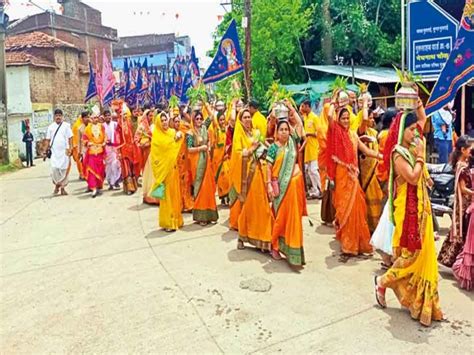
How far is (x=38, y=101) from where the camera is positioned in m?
25.9

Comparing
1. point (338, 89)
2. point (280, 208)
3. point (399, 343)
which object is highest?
point (338, 89)

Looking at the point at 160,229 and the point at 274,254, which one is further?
the point at 160,229

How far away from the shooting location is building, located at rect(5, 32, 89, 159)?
24000mm

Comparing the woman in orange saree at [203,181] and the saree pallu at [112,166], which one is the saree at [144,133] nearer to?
the saree pallu at [112,166]

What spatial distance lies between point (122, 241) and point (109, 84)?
451 inches

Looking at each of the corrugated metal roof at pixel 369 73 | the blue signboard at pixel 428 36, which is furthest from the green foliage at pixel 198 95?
the corrugated metal roof at pixel 369 73

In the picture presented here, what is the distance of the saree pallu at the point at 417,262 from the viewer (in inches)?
153

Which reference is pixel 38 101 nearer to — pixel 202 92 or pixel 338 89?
pixel 202 92

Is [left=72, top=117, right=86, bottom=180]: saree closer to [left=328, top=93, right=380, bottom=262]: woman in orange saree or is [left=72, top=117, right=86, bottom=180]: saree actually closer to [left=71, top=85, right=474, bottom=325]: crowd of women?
[left=71, top=85, right=474, bottom=325]: crowd of women

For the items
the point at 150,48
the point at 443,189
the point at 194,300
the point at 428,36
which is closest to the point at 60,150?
the point at 194,300

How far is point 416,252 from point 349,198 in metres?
1.66

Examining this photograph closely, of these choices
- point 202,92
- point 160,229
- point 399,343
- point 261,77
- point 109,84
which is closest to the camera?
point 399,343

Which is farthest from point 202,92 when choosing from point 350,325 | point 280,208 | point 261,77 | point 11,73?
point 11,73

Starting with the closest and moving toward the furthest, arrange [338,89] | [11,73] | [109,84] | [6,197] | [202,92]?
[338,89], [202,92], [6,197], [109,84], [11,73]
